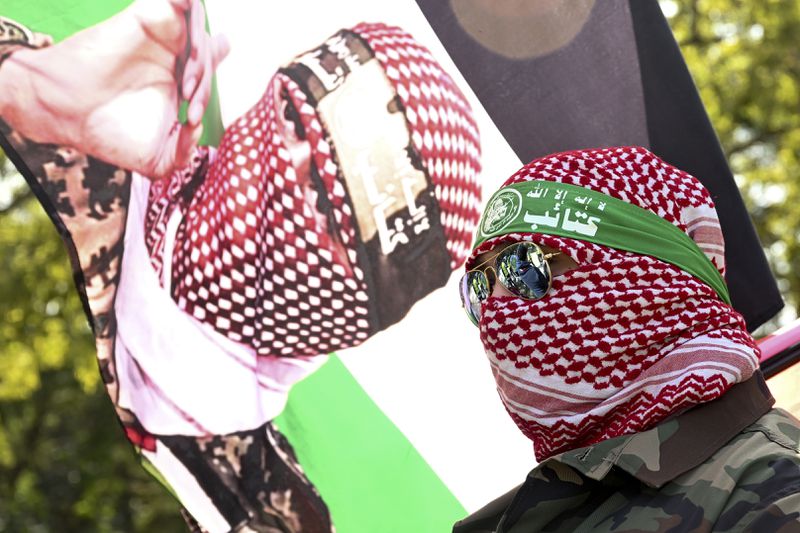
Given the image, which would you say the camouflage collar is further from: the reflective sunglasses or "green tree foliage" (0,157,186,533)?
"green tree foliage" (0,157,186,533)

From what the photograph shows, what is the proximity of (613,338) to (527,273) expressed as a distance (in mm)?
184

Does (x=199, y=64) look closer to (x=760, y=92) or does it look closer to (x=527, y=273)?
(x=527, y=273)

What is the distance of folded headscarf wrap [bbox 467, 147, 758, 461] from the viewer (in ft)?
6.19

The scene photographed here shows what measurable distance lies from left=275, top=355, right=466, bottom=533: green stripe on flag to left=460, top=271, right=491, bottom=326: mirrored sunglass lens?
0.83m

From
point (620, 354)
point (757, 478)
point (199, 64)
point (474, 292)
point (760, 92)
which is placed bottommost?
point (760, 92)

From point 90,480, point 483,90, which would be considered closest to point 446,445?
point 483,90

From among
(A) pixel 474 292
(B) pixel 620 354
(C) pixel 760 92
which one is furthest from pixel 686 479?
(C) pixel 760 92

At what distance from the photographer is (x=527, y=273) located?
6.58 ft

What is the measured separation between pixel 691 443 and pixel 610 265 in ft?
1.08

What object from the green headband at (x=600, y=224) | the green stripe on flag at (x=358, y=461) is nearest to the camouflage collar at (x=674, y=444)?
the green headband at (x=600, y=224)

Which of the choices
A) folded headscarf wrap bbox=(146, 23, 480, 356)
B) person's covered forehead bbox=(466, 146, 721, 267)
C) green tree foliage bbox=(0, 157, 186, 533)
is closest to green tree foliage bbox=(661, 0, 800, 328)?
green tree foliage bbox=(0, 157, 186, 533)

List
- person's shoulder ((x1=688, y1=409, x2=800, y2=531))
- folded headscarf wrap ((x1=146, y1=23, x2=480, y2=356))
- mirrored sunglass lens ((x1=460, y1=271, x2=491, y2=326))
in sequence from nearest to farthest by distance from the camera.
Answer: person's shoulder ((x1=688, y1=409, x2=800, y2=531)) → mirrored sunglass lens ((x1=460, y1=271, x2=491, y2=326)) → folded headscarf wrap ((x1=146, y1=23, x2=480, y2=356))

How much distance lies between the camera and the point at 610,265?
197 cm

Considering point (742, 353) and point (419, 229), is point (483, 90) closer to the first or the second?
point (419, 229)
